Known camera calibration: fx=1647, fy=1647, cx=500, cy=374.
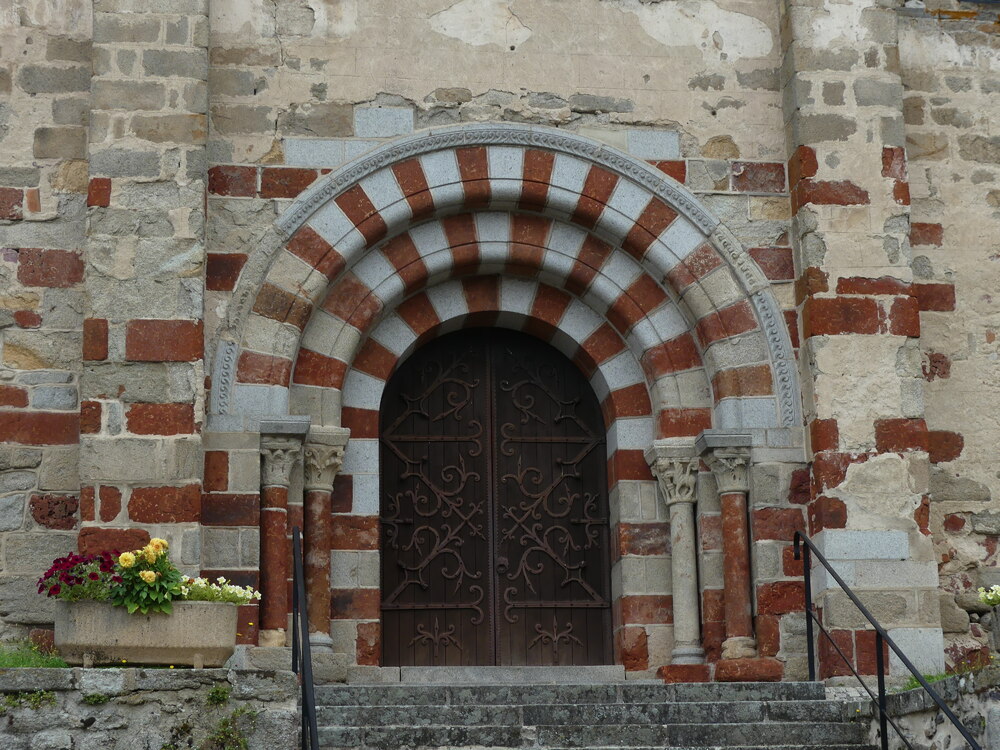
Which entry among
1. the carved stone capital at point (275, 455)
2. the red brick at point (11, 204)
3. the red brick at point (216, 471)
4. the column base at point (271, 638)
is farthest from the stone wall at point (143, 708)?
the red brick at point (11, 204)

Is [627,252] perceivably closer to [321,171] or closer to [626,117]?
[626,117]

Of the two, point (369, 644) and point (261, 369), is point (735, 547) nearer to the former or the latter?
point (369, 644)

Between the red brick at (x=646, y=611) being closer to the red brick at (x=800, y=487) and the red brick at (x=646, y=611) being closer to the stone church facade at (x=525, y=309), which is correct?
the stone church facade at (x=525, y=309)

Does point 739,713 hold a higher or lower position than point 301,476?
lower

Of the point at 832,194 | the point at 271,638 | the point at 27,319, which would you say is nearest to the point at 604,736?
the point at 271,638

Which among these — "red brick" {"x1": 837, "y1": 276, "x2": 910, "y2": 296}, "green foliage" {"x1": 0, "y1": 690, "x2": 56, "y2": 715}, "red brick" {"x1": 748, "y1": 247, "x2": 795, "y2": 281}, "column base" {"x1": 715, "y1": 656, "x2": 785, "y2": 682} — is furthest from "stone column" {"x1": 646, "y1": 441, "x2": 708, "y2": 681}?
"green foliage" {"x1": 0, "y1": 690, "x2": 56, "y2": 715}

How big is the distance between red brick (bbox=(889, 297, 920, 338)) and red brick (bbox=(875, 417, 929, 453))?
54 cm

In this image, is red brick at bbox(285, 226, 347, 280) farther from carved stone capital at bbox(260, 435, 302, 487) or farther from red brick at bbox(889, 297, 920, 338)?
red brick at bbox(889, 297, 920, 338)

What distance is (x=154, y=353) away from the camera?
30.2 ft

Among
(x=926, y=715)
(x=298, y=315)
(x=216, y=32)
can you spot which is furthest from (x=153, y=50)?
(x=926, y=715)

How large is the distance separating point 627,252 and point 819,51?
68.5 inches

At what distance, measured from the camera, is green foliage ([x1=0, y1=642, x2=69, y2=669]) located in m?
8.15

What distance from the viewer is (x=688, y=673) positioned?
32.3 ft

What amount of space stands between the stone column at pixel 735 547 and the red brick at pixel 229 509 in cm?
277
